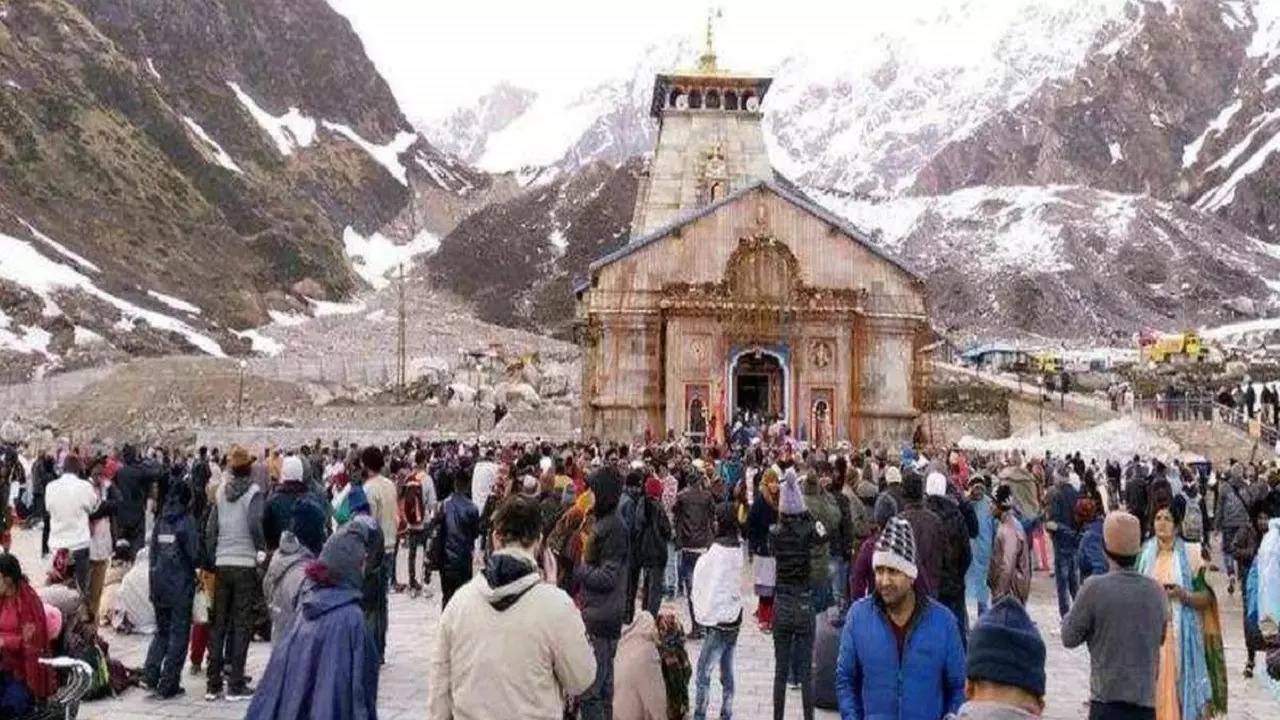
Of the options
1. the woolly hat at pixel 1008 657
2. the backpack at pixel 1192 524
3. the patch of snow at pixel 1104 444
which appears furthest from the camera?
the patch of snow at pixel 1104 444

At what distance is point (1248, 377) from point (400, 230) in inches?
3745

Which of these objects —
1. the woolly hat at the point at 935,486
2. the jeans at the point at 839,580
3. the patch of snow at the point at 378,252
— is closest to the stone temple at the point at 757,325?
the jeans at the point at 839,580

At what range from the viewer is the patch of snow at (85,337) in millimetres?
64438

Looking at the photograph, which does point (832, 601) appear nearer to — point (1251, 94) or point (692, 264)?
point (692, 264)

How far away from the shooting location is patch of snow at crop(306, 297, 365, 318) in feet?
331

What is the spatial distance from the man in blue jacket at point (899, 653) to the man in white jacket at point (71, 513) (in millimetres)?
8282

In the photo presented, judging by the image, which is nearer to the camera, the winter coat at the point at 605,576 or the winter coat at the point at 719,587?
the winter coat at the point at 605,576

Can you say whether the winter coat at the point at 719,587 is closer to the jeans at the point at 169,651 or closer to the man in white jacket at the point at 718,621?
the man in white jacket at the point at 718,621

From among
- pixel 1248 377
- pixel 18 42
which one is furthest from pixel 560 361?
pixel 18 42

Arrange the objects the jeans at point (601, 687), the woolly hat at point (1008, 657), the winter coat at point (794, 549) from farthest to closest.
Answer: the winter coat at point (794, 549)
the jeans at point (601, 687)
the woolly hat at point (1008, 657)

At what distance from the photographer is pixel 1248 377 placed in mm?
58656

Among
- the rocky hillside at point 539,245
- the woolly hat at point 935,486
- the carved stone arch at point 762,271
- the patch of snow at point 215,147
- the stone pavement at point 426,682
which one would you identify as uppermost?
the patch of snow at point 215,147

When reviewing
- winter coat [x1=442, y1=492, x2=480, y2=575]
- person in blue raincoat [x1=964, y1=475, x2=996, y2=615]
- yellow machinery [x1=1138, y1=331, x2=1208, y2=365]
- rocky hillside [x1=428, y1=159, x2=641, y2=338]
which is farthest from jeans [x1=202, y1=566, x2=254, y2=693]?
rocky hillside [x1=428, y1=159, x2=641, y2=338]

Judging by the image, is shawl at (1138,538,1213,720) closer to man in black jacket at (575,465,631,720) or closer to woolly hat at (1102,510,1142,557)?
woolly hat at (1102,510,1142,557)
